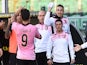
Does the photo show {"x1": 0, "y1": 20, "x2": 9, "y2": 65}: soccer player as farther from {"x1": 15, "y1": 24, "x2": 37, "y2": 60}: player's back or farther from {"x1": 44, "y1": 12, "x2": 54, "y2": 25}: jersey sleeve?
{"x1": 15, "y1": 24, "x2": 37, "y2": 60}: player's back

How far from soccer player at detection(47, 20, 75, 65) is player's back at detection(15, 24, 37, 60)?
501mm

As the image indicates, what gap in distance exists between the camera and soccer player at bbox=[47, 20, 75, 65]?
8602 mm

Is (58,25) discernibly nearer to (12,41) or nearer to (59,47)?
(59,47)

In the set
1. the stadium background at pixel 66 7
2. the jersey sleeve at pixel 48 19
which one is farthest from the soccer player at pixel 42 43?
the stadium background at pixel 66 7

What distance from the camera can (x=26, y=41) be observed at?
836 cm

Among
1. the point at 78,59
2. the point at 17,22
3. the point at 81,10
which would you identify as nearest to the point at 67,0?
the point at 81,10

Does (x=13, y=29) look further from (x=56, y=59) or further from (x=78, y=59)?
(x=78, y=59)

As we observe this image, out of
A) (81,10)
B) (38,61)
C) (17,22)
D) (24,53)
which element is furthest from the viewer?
(81,10)

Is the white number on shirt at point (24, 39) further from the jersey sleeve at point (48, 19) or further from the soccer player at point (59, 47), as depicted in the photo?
the jersey sleeve at point (48, 19)

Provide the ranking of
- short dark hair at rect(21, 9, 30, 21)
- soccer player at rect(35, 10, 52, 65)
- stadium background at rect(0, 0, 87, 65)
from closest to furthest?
short dark hair at rect(21, 9, 30, 21), soccer player at rect(35, 10, 52, 65), stadium background at rect(0, 0, 87, 65)

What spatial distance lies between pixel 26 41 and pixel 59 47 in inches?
27.9

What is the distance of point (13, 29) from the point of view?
8836 millimetres

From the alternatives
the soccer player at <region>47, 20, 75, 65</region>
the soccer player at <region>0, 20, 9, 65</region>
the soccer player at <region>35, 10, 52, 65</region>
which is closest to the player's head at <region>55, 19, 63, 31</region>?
the soccer player at <region>47, 20, 75, 65</region>

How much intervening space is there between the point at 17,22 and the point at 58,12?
900 mm
